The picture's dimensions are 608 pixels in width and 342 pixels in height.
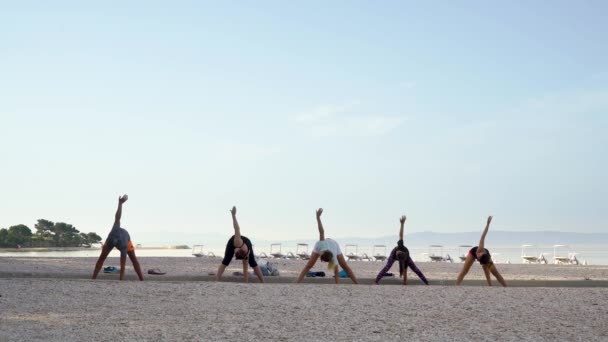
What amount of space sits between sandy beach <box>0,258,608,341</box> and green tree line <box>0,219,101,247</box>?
7923cm

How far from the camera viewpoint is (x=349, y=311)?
10.7m

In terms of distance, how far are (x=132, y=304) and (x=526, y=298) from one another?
7.28 m

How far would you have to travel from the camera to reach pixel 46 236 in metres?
94.4

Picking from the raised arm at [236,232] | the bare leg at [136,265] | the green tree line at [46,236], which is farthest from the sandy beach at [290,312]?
the green tree line at [46,236]

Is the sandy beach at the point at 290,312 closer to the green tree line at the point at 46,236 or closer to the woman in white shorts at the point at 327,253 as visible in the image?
the woman in white shorts at the point at 327,253

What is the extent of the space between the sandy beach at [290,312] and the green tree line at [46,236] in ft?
260

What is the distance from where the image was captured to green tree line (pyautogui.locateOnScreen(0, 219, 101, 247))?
87938 mm

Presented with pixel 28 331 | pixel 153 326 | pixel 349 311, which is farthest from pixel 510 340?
pixel 28 331

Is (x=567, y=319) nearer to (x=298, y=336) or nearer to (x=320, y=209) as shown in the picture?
(x=298, y=336)

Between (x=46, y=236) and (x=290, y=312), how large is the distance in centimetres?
9123

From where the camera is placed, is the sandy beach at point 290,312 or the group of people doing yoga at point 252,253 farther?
the group of people doing yoga at point 252,253

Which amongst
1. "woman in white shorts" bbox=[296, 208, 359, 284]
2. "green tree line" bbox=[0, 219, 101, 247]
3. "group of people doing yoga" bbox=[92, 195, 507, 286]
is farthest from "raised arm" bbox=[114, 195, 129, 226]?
"green tree line" bbox=[0, 219, 101, 247]

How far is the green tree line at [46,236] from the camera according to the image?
3462 inches

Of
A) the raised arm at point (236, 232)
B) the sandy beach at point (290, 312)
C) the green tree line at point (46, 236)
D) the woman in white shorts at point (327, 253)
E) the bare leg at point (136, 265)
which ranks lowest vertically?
the sandy beach at point (290, 312)
